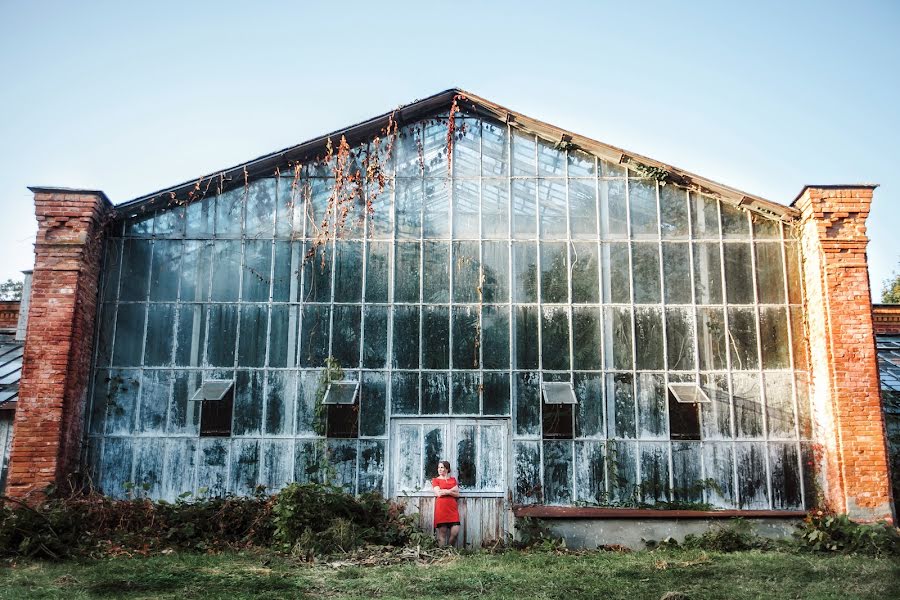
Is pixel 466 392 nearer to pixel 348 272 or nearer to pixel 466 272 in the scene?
pixel 466 272

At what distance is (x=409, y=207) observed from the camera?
13734 mm

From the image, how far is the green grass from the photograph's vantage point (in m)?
8.63

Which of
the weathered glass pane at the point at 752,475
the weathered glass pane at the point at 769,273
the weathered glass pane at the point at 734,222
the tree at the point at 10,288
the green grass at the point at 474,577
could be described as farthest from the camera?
the tree at the point at 10,288

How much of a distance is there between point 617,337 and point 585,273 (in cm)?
133

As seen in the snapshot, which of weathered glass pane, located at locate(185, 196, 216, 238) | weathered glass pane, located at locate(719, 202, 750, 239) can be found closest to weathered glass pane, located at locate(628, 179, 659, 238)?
weathered glass pane, located at locate(719, 202, 750, 239)

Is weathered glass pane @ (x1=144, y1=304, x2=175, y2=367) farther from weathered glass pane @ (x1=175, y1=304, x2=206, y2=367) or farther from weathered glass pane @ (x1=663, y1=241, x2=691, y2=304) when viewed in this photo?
weathered glass pane @ (x1=663, y1=241, x2=691, y2=304)

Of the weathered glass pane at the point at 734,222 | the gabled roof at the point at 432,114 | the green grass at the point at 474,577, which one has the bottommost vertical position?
the green grass at the point at 474,577

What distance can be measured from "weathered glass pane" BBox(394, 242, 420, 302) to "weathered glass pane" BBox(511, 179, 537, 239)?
1.96m

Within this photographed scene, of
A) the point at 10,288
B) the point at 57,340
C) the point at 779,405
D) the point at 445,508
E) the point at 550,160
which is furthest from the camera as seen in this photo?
the point at 10,288

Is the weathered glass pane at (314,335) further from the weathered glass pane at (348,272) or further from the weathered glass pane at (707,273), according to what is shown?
the weathered glass pane at (707,273)

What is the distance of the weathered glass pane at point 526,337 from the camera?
42.9 ft

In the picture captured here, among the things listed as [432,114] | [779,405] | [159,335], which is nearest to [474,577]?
[779,405]

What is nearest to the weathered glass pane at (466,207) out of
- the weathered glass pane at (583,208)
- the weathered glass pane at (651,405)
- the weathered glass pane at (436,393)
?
the weathered glass pane at (583,208)

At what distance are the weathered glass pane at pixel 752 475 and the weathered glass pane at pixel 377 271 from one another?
23.0 feet
